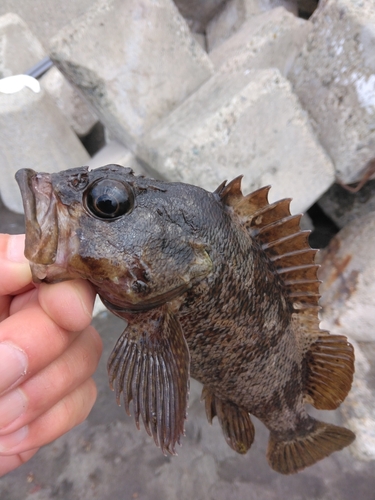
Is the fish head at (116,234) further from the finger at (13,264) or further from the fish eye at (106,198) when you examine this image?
the finger at (13,264)

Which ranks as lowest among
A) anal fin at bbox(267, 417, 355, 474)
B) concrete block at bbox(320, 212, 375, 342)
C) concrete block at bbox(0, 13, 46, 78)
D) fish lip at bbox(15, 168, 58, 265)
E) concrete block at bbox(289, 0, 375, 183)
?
concrete block at bbox(320, 212, 375, 342)

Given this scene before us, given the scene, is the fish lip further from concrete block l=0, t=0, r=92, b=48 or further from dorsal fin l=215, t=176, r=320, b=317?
concrete block l=0, t=0, r=92, b=48

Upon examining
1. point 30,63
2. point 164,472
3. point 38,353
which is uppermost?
point 30,63

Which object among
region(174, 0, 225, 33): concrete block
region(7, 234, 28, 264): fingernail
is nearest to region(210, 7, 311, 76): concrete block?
region(174, 0, 225, 33): concrete block

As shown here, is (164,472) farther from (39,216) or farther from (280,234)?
(39,216)

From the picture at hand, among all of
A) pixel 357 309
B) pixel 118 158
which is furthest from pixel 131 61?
pixel 357 309

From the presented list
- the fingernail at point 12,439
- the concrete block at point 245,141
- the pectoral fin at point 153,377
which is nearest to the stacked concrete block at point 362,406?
the concrete block at point 245,141
